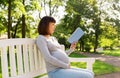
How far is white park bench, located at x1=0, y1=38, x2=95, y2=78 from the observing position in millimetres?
3664

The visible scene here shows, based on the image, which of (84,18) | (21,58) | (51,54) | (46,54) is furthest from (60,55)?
(84,18)

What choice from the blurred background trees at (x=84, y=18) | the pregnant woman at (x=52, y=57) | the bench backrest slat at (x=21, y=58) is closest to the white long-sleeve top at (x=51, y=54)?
Answer: the pregnant woman at (x=52, y=57)

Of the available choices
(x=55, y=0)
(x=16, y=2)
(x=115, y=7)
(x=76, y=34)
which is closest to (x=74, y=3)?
(x=55, y=0)

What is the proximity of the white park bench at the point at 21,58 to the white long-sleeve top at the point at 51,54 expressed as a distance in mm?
187

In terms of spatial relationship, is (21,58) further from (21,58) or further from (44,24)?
(44,24)

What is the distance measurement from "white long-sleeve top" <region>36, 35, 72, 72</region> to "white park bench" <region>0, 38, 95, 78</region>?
19cm

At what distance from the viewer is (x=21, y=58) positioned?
13.0ft

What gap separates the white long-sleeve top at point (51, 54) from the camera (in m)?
3.93

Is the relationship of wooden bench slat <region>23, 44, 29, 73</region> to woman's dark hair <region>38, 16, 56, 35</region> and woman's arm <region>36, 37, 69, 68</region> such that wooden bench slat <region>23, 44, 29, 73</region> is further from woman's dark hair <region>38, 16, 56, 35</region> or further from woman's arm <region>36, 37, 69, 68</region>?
woman's dark hair <region>38, 16, 56, 35</region>

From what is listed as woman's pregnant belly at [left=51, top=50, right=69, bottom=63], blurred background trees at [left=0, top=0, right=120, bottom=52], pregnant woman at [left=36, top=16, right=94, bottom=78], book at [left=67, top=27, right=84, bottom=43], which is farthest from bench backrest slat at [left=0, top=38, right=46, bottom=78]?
blurred background trees at [left=0, top=0, right=120, bottom=52]

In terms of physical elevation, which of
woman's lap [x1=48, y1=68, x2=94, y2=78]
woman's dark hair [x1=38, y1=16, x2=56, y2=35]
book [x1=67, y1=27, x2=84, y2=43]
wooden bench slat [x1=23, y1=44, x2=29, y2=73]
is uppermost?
woman's dark hair [x1=38, y1=16, x2=56, y2=35]

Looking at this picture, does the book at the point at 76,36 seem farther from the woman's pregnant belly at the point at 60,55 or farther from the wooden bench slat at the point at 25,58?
the wooden bench slat at the point at 25,58

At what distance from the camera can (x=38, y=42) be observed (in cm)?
404

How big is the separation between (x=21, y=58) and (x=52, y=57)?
423 millimetres
